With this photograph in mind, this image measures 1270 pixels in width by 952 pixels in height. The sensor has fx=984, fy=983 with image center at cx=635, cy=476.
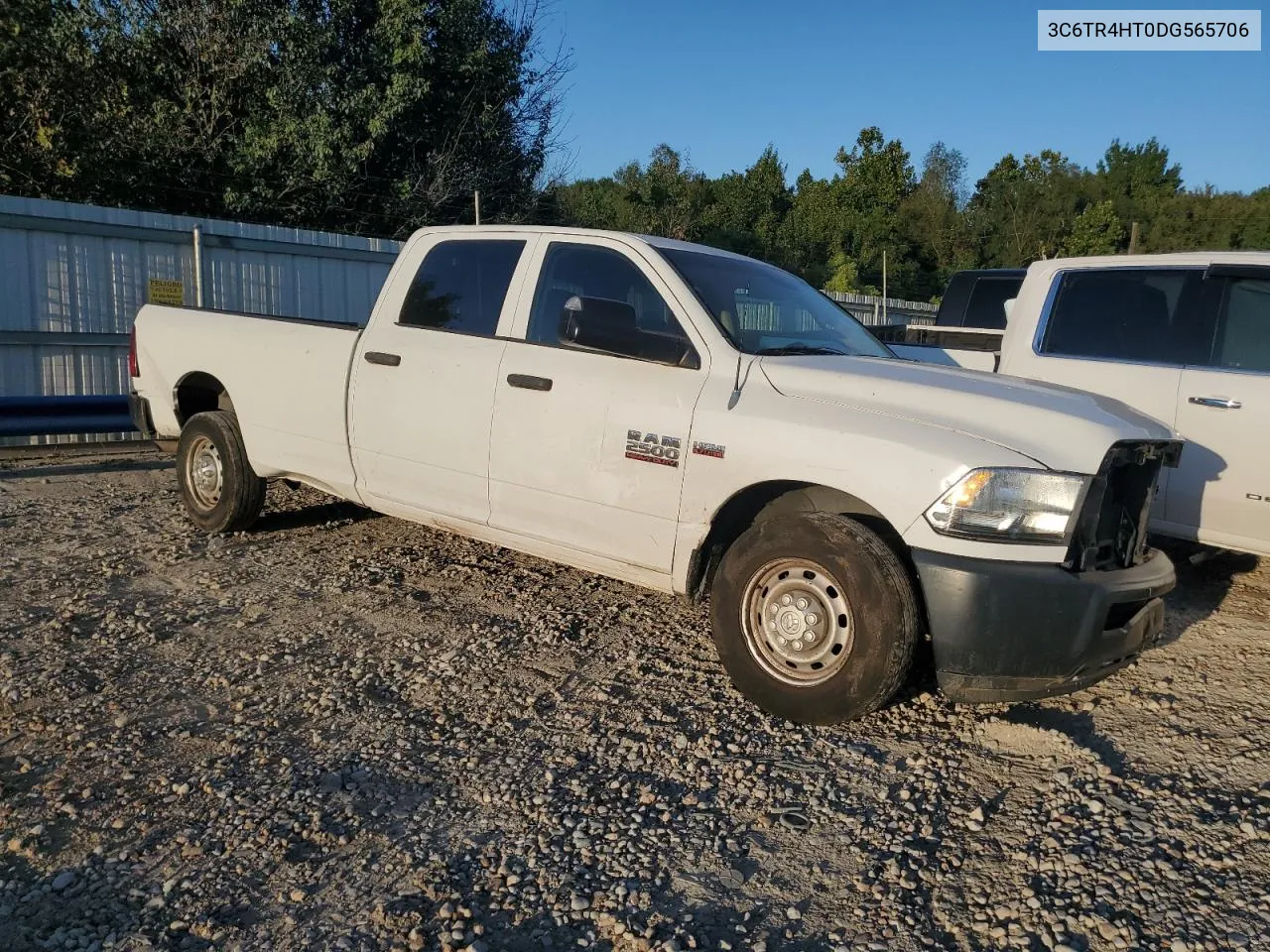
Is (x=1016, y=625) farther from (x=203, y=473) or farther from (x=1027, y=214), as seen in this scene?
(x=1027, y=214)

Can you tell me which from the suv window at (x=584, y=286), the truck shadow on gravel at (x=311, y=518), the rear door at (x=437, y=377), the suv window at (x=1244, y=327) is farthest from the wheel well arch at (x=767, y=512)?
the truck shadow on gravel at (x=311, y=518)

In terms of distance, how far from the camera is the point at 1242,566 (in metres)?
6.69

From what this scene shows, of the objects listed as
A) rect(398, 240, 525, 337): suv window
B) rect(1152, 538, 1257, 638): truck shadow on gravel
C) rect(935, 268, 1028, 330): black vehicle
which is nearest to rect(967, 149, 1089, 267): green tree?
rect(935, 268, 1028, 330): black vehicle

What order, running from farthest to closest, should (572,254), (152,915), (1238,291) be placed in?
(1238,291)
(572,254)
(152,915)

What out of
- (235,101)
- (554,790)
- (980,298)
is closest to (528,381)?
(554,790)

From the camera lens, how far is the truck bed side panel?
18.1ft

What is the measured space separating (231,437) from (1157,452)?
5110 millimetres

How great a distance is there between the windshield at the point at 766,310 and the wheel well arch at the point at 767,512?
2.09 feet

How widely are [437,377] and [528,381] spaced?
0.64 m

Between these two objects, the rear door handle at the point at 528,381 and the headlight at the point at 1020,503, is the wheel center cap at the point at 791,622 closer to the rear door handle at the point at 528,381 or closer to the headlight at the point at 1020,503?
the headlight at the point at 1020,503

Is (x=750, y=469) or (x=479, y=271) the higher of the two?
(x=479, y=271)

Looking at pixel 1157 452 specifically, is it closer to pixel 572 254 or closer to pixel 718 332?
pixel 718 332

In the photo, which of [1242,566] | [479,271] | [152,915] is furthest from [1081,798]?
[1242,566]

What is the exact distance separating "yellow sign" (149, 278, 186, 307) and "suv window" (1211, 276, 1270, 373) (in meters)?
10.1
